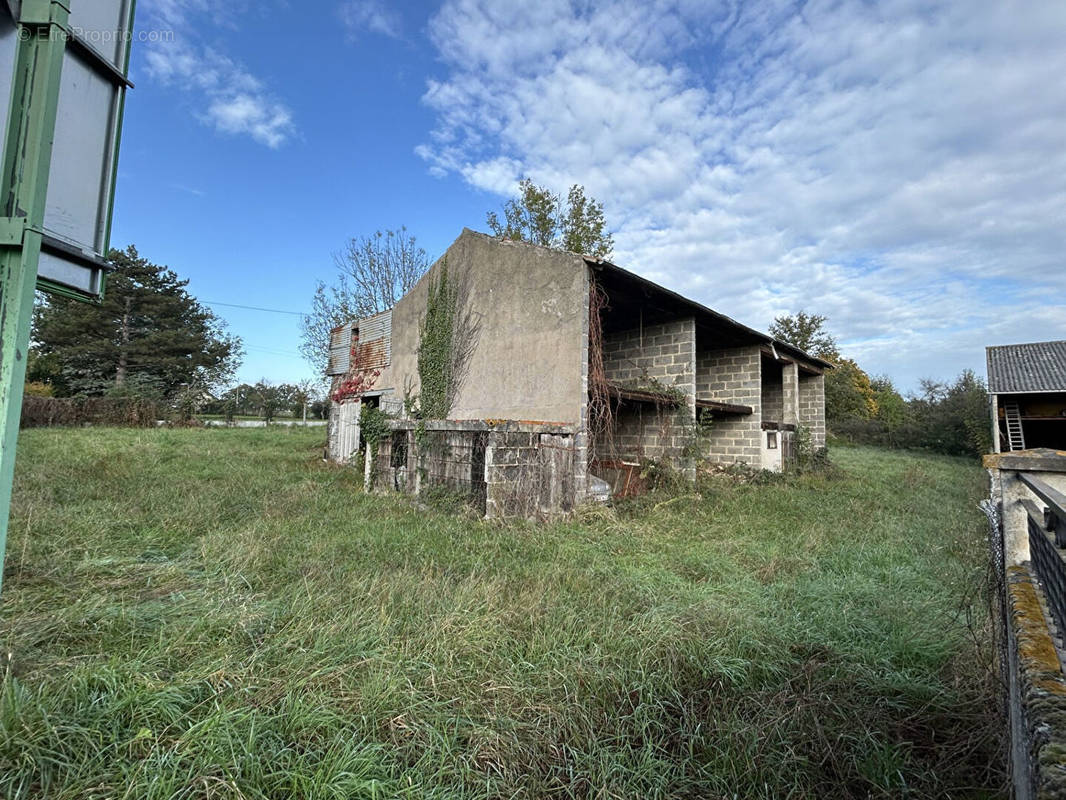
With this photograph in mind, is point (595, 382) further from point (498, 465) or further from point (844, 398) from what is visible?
point (844, 398)

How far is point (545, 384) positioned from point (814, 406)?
39.1 feet

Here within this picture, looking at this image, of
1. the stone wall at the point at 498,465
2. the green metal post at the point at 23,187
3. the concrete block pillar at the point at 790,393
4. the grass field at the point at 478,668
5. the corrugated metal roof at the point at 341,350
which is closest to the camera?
the green metal post at the point at 23,187

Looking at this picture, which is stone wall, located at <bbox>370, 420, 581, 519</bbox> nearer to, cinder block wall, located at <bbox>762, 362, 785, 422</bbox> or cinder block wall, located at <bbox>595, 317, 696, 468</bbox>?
cinder block wall, located at <bbox>595, 317, 696, 468</bbox>

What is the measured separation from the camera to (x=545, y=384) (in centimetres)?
854

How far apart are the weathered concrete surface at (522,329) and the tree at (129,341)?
27.7 metres

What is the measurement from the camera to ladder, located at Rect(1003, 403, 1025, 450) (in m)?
17.4

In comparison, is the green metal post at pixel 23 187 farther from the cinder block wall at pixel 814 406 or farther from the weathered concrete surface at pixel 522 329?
the cinder block wall at pixel 814 406

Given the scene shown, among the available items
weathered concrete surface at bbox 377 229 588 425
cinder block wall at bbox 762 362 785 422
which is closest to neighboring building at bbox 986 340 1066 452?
cinder block wall at bbox 762 362 785 422

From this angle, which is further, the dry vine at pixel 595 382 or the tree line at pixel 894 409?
the tree line at pixel 894 409

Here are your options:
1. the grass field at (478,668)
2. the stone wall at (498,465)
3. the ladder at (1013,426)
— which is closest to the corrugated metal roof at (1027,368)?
the ladder at (1013,426)

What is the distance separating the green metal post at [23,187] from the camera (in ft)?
5.66

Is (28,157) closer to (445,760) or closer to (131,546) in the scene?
(445,760)

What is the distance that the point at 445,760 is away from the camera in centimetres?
A: 204

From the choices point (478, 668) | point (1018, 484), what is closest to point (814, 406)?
point (1018, 484)
